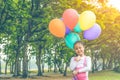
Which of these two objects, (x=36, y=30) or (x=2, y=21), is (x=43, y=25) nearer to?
(x=36, y=30)

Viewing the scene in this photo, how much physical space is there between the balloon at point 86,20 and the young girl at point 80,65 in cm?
170

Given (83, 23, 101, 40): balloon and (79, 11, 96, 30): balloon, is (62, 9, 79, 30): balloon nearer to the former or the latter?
(79, 11, 96, 30): balloon

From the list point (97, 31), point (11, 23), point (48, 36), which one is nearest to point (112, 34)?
point (48, 36)

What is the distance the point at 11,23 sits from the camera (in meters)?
31.6

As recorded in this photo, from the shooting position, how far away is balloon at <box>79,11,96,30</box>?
941 cm

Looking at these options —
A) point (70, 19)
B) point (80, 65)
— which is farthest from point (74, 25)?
point (80, 65)

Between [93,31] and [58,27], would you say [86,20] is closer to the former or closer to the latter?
[93,31]

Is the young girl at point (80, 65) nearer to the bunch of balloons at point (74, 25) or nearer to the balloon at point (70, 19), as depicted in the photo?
the bunch of balloons at point (74, 25)

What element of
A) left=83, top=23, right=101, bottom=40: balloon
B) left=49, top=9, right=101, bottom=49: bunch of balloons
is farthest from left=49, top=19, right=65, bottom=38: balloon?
left=83, top=23, right=101, bottom=40: balloon

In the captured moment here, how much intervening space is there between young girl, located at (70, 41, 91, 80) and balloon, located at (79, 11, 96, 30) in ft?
5.57

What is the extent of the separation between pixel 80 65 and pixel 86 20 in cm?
204

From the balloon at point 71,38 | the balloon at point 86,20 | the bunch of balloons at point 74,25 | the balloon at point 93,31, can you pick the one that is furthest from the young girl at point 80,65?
the balloon at point 93,31

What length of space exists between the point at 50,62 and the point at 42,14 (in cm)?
2914

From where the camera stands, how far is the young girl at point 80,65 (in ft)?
25.2
